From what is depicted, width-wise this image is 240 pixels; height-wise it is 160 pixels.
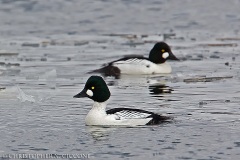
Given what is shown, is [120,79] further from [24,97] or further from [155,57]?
[24,97]

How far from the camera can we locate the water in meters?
12.5

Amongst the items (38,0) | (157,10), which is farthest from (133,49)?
(38,0)

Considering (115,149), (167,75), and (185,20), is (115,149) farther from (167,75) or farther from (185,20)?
(185,20)

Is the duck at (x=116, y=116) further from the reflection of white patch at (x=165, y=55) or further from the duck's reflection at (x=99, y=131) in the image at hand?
the reflection of white patch at (x=165, y=55)

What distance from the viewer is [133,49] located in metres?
26.5

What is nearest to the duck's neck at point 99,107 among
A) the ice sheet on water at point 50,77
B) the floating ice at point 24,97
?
the floating ice at point 24,97

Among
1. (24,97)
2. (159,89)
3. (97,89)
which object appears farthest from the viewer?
(159,89)

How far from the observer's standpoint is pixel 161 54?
2244 cm

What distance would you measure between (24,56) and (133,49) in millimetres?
3747

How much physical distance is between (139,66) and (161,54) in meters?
0.80

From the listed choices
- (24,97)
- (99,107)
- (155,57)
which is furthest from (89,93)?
(155,57)

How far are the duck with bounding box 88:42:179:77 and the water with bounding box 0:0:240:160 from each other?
434 mm

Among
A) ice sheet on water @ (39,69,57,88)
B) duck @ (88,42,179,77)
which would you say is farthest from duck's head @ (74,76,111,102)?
duck @ (88,42,179,77)

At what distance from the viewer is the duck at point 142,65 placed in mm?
21750
